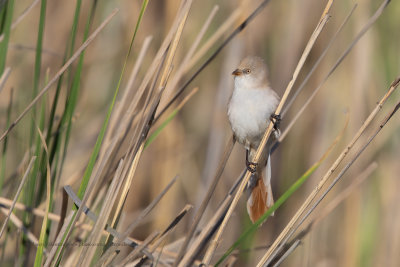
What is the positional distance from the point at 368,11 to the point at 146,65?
1.07 metres

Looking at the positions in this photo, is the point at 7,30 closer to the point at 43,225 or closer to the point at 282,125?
the point at 43,225

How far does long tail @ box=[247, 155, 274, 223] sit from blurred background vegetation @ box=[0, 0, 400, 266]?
6.1 inches

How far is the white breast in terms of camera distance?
6.49 ft

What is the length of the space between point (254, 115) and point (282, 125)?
1.81 ft

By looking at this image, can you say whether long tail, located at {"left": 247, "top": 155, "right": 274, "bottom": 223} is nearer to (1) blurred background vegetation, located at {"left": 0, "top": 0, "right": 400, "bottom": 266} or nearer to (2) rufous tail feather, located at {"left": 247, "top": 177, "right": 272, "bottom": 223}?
(2) rufous tail feather, located at {"left": 247, "top": 177, "right": 272, "bottom": 223}

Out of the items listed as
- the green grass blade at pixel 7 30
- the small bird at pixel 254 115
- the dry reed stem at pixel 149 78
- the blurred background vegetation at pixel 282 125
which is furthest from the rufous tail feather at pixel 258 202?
the green grass blade at pixel 7 30

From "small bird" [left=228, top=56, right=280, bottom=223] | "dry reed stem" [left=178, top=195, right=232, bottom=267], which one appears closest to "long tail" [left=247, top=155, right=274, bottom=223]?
"small bird" [left=228, top=56, right=280, bottom=223]


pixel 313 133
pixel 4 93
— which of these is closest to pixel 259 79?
pixel 313 133

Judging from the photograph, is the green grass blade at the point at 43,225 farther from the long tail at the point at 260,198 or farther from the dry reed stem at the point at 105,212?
the long tail at the point at 260,198

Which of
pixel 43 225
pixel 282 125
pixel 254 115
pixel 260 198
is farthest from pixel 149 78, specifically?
pixel 282 125

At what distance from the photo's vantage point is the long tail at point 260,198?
1.93 metres

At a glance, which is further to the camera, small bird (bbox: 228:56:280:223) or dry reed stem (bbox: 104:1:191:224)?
small bird (bbox: 228:56:280:223)

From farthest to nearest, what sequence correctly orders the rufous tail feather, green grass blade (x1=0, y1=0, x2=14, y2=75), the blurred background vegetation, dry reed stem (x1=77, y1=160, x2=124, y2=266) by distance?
the blurred background vegetation
the rufous tail feather
green grass blade (x1=0, y1=0, x2=14, y2=75)
dry reed stem (x1=77, y1=160, x2=124, y2=266)

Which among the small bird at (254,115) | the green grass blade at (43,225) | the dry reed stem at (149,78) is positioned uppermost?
the small bird at (254,115)
